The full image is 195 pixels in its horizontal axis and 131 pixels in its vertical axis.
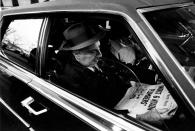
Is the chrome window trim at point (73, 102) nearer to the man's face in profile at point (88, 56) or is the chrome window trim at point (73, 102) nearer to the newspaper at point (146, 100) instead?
the newspaper at point (146, 100)

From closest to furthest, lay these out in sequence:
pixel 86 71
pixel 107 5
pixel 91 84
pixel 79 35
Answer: pixel 107 5 < pixel 91 84 < pixel 86 71 < pixel 79 35

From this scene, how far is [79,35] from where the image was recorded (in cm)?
230

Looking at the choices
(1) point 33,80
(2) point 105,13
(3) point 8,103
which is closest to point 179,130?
(2) point 105,13

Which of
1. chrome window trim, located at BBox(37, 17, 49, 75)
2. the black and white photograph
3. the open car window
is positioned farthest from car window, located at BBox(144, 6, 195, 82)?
chrome window trim, located at BBox(37, 17, 49, 75)

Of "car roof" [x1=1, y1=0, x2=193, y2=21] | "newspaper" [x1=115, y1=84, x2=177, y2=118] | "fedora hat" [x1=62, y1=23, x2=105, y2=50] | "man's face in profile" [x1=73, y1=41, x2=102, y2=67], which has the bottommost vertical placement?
"newspaper" [x1=115, y1=84, x2=177, y2=118]

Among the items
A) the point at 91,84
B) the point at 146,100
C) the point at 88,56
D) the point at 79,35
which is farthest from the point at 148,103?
the point at 79,35

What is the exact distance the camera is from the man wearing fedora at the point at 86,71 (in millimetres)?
2031

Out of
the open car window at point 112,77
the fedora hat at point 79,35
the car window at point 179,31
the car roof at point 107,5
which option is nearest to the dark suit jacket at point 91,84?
the open car window at point 112,77

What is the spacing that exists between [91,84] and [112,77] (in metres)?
0.26

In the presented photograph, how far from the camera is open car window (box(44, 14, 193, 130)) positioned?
5.63 feet

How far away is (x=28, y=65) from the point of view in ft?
7.96

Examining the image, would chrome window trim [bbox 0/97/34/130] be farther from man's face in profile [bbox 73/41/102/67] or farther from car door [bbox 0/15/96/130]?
man's face in profile [bbox 73/41/102/67]

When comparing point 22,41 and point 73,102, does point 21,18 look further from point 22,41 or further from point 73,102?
point 73,102

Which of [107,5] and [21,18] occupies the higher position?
[107,5]
